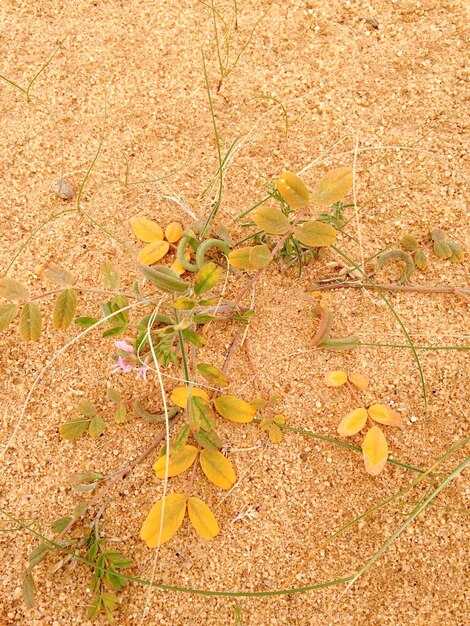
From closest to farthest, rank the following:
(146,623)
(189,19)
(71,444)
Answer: (146,623), (71,444), (189,19)

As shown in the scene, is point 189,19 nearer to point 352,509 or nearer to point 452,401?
point 452,401

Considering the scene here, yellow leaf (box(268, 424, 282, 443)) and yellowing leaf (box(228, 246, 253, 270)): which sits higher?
yellowing leaf (box(228, 246, 253, 270))

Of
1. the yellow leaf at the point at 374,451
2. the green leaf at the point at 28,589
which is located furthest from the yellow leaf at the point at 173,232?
the green leaf at the point at 28,589

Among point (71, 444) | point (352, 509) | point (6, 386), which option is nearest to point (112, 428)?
point (71, 444)

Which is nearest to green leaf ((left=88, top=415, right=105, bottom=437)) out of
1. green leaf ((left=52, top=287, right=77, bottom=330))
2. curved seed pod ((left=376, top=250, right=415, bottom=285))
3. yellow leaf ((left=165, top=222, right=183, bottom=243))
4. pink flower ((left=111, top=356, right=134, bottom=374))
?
pink flower ((left=111, top=356, right=134, bottom=374))

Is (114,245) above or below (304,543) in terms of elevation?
above

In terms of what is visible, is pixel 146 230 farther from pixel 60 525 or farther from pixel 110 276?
pixel 60 525

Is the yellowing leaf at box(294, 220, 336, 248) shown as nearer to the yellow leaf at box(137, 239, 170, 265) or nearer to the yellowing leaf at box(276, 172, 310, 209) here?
the yellowing leaf at box(276, 172, 310, 209)
